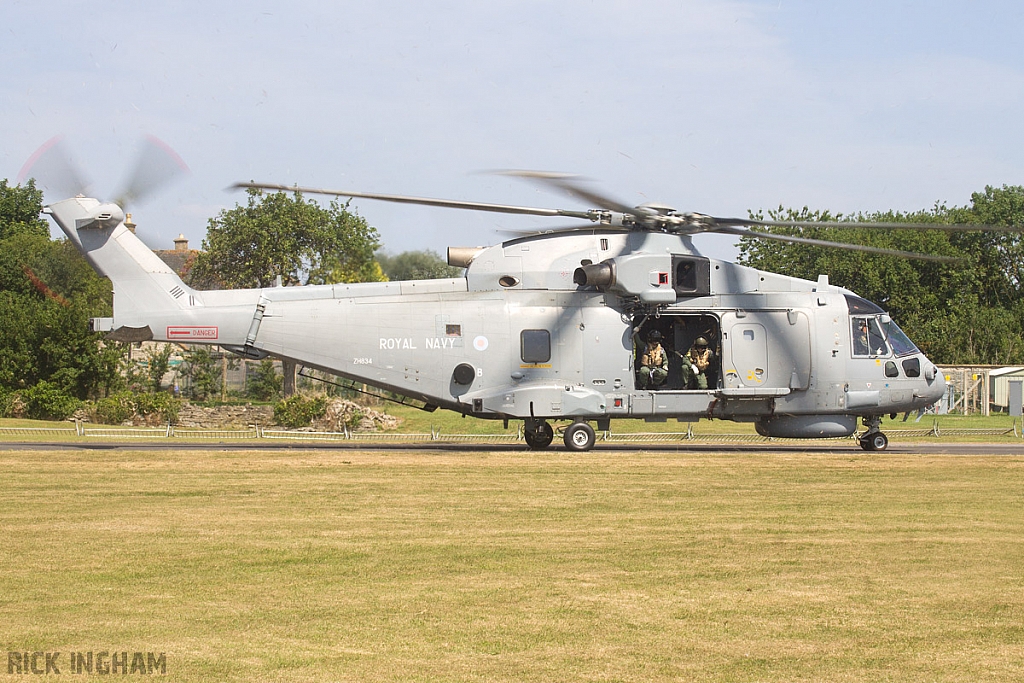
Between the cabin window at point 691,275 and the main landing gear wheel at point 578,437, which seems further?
the main landing gear wheel at point 578,437

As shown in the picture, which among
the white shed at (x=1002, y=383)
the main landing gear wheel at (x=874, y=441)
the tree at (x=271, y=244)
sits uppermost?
the tree at (x=271, y=244)

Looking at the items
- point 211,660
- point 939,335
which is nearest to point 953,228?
point 211,660

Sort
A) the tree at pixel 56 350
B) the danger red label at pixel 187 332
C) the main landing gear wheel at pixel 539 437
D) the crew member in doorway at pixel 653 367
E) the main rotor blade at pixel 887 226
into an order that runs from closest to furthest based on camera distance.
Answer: the main rotor blade at pixel 887 226 < the danger red label at pixel 187 332 < the crew member in doorway at pixel 653 367 < the main landing gear wheel at pixel 539 437 < the tree at pixel 56 350

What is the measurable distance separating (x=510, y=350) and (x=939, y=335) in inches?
2100

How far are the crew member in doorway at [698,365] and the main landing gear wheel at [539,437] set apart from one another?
341 centimetres

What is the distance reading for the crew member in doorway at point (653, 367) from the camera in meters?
24.4

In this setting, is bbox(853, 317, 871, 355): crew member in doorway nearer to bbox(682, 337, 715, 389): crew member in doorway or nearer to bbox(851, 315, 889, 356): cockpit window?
bbox(851, 315, 889, 356): cockpit window

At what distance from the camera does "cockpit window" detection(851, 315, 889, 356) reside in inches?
985

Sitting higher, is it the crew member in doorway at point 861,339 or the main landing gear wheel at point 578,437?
the crew member in doorway at point 861,339

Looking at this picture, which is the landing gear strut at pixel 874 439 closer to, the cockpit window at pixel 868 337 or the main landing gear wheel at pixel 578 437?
the cockpit window at pixel 868 337

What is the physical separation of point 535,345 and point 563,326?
2.51ft

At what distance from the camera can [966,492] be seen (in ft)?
54.5

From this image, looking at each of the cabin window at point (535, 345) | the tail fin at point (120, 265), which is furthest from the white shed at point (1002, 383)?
the tail fin at point (120, 265)

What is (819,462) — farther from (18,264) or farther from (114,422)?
(18,264)
